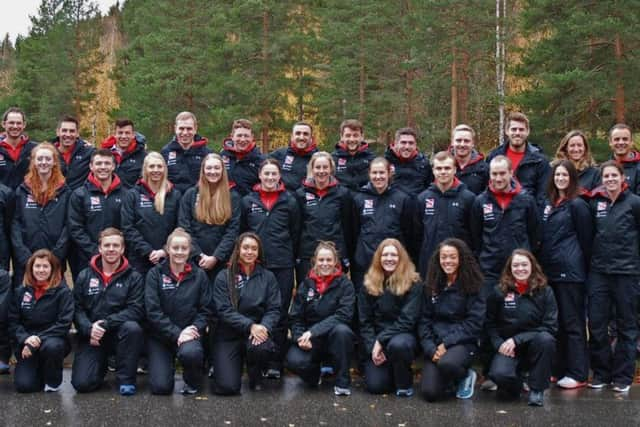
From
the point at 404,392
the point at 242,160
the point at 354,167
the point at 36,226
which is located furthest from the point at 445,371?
the point at 36,226

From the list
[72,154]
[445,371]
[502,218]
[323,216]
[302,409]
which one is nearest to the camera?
[302,409]

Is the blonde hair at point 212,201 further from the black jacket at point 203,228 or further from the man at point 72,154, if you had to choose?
the man at point 72,154

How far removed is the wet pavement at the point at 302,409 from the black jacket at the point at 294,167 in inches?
101

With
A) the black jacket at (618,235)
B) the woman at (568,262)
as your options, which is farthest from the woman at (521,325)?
the black jacket at (618,235)

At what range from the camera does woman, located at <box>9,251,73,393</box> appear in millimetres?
6984

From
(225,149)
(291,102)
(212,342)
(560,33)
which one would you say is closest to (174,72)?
(291,102)

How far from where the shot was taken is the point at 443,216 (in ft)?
25.1

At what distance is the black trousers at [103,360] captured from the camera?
704cm

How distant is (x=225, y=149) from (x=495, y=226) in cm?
338

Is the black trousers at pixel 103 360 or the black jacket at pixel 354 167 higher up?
the black jacket at pixel 354 167

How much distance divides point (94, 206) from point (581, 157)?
5346 millimetres

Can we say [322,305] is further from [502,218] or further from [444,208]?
[502,218]

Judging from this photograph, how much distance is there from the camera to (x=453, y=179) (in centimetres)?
769

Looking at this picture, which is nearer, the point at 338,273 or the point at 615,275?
the point at 615,275
